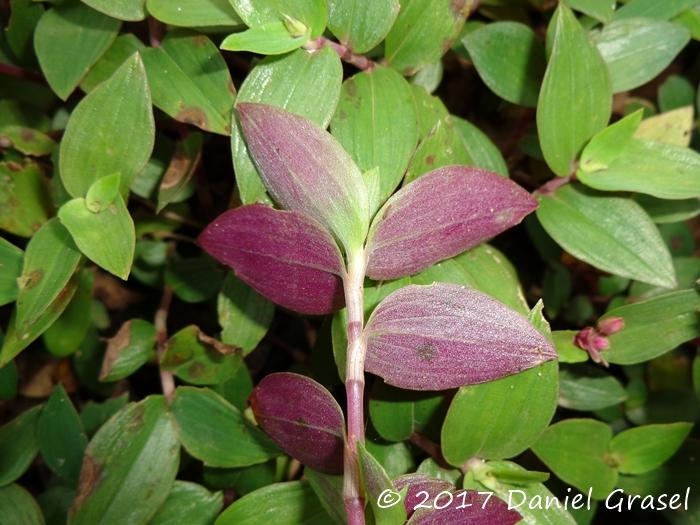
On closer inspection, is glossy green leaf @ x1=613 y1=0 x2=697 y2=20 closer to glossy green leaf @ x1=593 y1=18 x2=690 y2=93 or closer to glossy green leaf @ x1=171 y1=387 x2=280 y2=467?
glossy green leaf @ x1=593 y1=18 x2=690 y2=93

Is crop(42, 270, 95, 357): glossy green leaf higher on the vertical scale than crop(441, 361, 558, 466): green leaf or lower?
lower

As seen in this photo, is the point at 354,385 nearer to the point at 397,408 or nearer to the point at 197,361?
the point at 397,408

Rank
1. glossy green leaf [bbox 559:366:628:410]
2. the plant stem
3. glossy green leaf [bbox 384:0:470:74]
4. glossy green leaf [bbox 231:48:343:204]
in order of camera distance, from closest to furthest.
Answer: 1. the plant stem
2. glossy green leaf [bbox 231:48:343:204]
3. glossy green leaf [bbox 384:0:470:74]
4. glossy green leaf [bbox 559:366:628:410]

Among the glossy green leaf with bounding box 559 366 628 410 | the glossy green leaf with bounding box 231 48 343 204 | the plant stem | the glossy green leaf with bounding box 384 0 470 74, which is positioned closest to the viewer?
the plant stem

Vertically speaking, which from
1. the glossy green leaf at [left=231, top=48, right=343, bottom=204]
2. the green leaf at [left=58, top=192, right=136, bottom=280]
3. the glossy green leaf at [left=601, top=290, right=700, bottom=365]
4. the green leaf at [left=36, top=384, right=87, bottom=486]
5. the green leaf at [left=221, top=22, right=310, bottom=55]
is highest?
the green leaf at [left=221, top=22, right=310, bottom=55]

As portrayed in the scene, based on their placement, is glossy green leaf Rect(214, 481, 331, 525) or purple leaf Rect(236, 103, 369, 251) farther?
glossy green leaf Rect(214, 481, 331, 525)

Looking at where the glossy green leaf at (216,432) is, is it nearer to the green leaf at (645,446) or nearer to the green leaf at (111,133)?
the green leaf at (111,133)

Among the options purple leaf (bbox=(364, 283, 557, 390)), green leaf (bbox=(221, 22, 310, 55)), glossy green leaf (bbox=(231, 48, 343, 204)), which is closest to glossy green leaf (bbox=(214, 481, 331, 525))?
purple leaf (bbox=(364, 283, 557, 390))

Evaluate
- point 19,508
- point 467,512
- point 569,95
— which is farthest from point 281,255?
point 19,508
